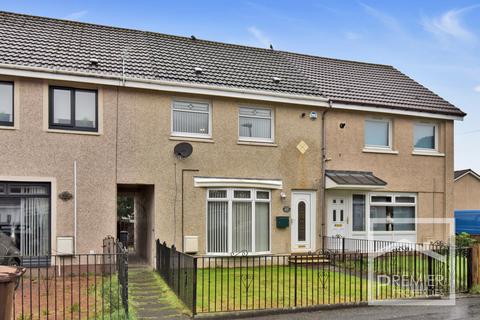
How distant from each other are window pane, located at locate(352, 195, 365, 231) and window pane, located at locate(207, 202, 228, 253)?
5169 millimetres

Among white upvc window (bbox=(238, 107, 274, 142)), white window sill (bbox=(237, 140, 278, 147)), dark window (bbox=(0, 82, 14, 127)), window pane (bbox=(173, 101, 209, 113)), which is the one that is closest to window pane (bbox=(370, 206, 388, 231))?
white window sill (bbox=(237, 140, 278, 147))

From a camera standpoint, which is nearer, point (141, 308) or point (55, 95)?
point (141, 308)

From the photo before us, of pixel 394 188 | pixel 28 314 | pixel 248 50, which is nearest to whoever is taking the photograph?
pixel 28 314

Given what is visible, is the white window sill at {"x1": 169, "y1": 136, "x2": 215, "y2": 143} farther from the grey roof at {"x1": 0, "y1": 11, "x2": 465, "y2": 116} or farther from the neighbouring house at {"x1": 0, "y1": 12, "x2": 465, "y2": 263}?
the grey roof at {"x1": 0, "y1": 11, "x2": 465, "y2": 116}

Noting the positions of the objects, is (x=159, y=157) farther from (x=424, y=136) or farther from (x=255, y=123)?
(x=424, y=136)

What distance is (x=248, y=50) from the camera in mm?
19375

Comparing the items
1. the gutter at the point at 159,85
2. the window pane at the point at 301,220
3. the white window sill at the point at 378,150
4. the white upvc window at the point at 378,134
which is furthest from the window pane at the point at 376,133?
the window pane at the point at 301,220

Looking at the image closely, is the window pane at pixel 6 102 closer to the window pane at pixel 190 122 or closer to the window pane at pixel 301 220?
the window pane at pixel 190 122

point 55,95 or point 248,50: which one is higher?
point 248,50

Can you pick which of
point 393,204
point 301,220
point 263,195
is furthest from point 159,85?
point 393,204

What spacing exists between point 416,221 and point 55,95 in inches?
530

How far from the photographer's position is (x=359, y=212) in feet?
57.4

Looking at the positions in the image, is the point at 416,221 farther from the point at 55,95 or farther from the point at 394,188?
the point at 55,95

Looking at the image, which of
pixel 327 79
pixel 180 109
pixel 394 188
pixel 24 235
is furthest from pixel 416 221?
pixel 24 235
